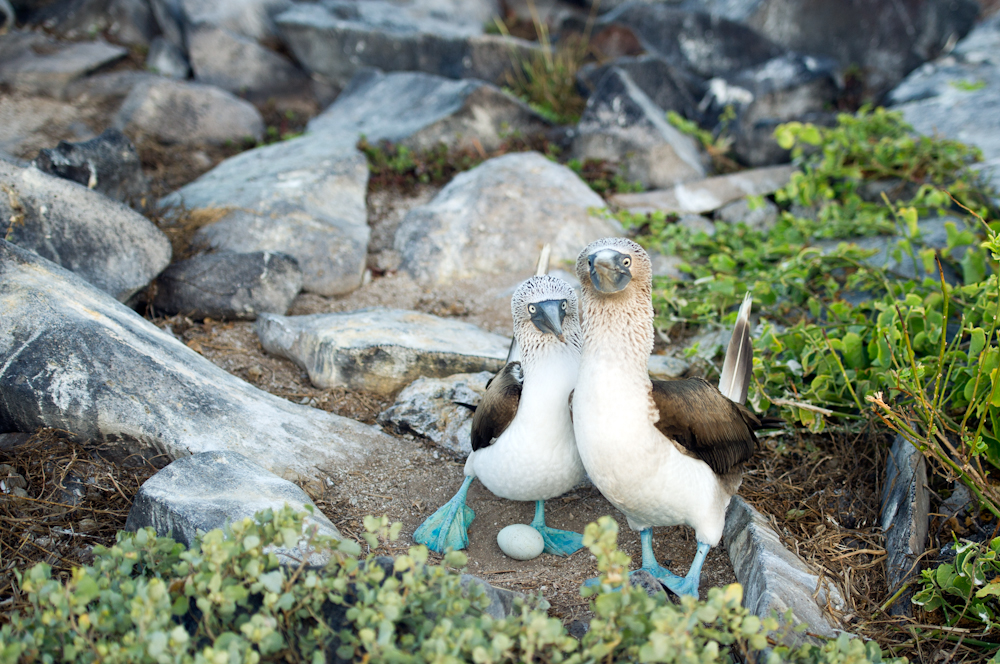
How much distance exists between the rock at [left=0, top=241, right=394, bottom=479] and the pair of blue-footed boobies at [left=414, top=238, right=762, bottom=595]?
A: 2.68 ft

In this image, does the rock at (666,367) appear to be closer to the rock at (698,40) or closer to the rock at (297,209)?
the rock at (297,209)

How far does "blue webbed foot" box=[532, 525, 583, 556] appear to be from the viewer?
3102 millimetres

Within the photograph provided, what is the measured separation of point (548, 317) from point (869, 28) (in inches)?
299

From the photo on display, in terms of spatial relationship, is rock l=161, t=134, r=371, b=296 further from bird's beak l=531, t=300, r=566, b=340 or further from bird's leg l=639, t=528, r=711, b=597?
bird's leg l=639, t=528, r=711, b=597

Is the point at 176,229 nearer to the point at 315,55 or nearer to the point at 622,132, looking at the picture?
the point at 622,132

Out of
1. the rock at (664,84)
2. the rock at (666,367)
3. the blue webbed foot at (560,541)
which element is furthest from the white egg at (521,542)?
the rock at (664,84)

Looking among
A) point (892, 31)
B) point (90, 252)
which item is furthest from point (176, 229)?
point (892, 31)

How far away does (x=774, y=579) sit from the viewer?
263 cm

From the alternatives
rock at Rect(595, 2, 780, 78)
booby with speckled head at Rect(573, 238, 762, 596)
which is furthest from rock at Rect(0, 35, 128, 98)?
booby with speckled head at Rect(573, 238, 762, 596)

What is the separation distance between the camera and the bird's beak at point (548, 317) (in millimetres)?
2859

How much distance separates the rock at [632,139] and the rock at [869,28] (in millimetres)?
2509

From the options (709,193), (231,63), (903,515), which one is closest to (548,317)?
(903,515)

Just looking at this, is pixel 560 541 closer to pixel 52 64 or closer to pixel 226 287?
pixel 226 287

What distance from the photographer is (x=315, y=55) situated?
9117 millimetres
